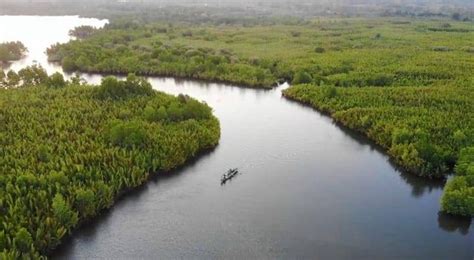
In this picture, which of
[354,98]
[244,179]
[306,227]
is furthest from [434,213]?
[354,98]

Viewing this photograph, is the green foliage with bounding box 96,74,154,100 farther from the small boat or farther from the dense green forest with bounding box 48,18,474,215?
the dense green forest with bounding box 48,18,474,215

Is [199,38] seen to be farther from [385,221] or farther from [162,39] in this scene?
[385,221]

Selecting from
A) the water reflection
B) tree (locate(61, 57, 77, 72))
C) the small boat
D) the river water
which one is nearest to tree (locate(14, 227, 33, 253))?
the river water

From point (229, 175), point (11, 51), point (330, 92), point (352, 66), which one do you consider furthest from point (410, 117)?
point (11, 51)

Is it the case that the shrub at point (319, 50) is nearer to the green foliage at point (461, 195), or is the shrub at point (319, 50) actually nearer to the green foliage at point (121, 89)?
the green foliage at point (121, 89)

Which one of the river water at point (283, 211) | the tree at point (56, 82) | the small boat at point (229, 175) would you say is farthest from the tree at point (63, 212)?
the tree at point (56, 82)

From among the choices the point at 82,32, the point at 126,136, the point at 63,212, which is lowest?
the point at 82,32

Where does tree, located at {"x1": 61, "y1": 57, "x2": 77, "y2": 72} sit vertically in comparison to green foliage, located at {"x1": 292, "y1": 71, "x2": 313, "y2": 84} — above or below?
below

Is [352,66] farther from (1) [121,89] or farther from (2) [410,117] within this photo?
(1) [121,89]
